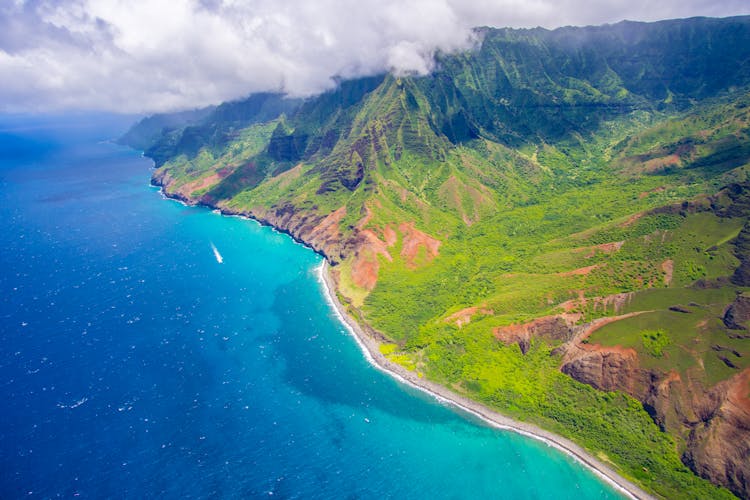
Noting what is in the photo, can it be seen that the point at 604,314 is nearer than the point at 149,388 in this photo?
No

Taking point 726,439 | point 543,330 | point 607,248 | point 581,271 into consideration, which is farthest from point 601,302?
point 726,439

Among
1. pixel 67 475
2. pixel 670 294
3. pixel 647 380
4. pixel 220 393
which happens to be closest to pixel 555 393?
pixel 647 380

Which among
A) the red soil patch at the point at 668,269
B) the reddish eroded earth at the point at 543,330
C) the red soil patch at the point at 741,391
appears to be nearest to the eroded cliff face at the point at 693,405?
the red soil patch at the point at 741,391

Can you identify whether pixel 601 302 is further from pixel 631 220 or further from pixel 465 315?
pixel 631 220

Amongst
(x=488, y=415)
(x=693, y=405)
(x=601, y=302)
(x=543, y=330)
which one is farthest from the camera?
(x=601, y=302)

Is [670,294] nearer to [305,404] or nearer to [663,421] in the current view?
[663,421]

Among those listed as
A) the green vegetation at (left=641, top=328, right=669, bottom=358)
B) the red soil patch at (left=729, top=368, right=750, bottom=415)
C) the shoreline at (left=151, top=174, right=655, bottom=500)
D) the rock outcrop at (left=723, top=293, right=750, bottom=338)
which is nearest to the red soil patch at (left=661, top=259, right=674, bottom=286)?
the rock outcrop at (left=723, top=293, right=750, bottom=338)
